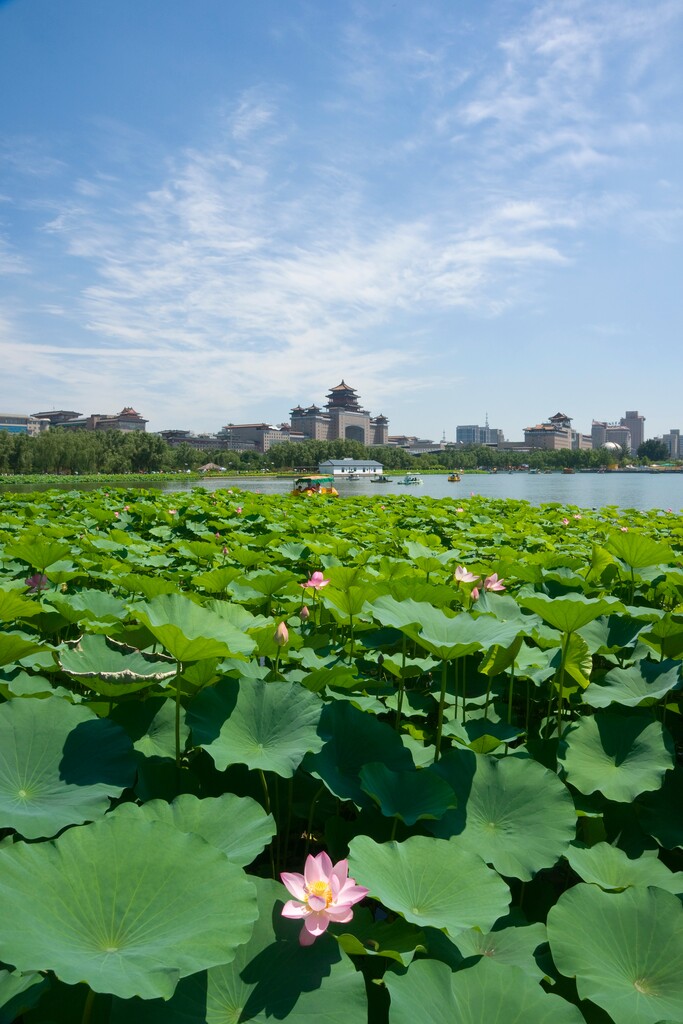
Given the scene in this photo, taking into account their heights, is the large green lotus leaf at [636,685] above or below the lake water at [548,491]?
above

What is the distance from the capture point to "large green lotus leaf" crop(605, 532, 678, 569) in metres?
2.05

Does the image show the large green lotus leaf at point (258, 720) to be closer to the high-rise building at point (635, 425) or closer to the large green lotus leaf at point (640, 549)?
the large green lotus leaf at point (640, 549)

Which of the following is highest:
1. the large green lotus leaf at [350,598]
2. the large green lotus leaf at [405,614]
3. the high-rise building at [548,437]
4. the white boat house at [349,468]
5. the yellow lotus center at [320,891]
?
the high-rise building at [548,437]

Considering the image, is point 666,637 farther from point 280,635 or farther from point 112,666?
point 112,666

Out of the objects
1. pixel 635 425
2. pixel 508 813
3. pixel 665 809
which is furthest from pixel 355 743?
pixel 635 425

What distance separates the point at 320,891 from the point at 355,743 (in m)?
0.40

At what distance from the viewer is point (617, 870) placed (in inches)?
38.5

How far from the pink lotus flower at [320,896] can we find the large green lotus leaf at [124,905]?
0.16ft

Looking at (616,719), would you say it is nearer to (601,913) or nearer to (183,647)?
(601,913)

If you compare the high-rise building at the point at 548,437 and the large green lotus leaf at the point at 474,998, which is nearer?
the large green lotus leaf at the point at 474,998

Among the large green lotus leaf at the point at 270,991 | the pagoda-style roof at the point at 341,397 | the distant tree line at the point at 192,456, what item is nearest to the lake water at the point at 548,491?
the large green lotus leaf at the point at 270,991

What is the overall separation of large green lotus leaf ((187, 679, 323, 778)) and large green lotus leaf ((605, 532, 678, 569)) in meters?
1.37

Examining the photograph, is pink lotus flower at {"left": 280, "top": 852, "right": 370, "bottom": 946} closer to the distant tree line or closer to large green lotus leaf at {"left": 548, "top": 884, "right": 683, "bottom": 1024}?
large green lotus leaf at {"left": 548, "top": 884, "right": 683, "bottom": 1024}

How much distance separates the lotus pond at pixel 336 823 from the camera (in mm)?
644
